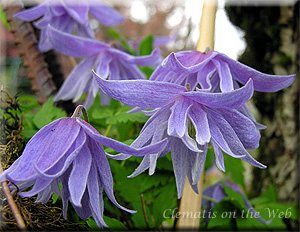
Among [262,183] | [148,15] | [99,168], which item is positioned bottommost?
[262,183]

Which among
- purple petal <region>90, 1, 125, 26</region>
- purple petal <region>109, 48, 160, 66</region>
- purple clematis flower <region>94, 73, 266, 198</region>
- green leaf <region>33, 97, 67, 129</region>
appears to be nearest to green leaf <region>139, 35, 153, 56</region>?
purple petal <region>90, 1, 125, 26</region>

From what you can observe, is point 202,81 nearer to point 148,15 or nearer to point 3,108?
point 3,108

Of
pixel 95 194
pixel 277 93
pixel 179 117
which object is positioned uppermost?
pixel 179 117

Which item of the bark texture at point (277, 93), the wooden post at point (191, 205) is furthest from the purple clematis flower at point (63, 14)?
the bark texture at point (277, 93)

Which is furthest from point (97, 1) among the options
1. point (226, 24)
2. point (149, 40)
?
point (226, 24)

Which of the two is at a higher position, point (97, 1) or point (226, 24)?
point (97, 1)

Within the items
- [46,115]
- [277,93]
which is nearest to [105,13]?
[46,115]

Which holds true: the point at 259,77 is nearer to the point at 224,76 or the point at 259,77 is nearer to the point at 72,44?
the point at 224,76

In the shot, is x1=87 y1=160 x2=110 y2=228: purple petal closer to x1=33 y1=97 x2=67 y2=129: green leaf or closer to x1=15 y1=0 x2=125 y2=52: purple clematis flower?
x1=33 y1=97 x2=67 y2=129: green leaf
